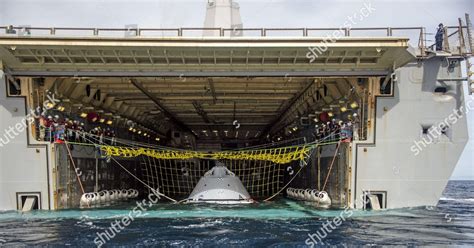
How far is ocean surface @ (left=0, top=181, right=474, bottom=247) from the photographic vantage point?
15219 mm

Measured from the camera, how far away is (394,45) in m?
20.9

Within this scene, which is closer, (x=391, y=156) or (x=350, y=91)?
(x=391, y=156)

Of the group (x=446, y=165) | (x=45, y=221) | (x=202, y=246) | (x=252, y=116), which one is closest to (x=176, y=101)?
(x=252, y=116)

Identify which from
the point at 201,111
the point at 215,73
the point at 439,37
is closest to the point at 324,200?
the point at 215,73

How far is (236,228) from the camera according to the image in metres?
18.0

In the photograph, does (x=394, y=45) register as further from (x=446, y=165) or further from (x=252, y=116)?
(x=252, y=116)

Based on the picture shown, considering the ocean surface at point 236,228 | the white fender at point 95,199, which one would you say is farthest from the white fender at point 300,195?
the white fender at point 95,199

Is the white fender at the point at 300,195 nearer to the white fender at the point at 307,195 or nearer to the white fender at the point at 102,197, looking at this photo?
the white fender at the point at 307,195

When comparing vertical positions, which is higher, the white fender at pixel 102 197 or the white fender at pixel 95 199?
the white fender at pixel 95 199

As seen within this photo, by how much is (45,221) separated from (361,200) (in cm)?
1383

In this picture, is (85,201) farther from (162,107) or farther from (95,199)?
(162,107)

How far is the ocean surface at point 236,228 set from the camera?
1522cm

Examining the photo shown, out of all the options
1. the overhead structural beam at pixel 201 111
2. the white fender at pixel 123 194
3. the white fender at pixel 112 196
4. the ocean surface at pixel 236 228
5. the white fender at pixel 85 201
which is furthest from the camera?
the overhead structural beam at pixel 201 111

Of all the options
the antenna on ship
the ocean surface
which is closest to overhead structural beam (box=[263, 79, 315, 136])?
the antenna on ship
